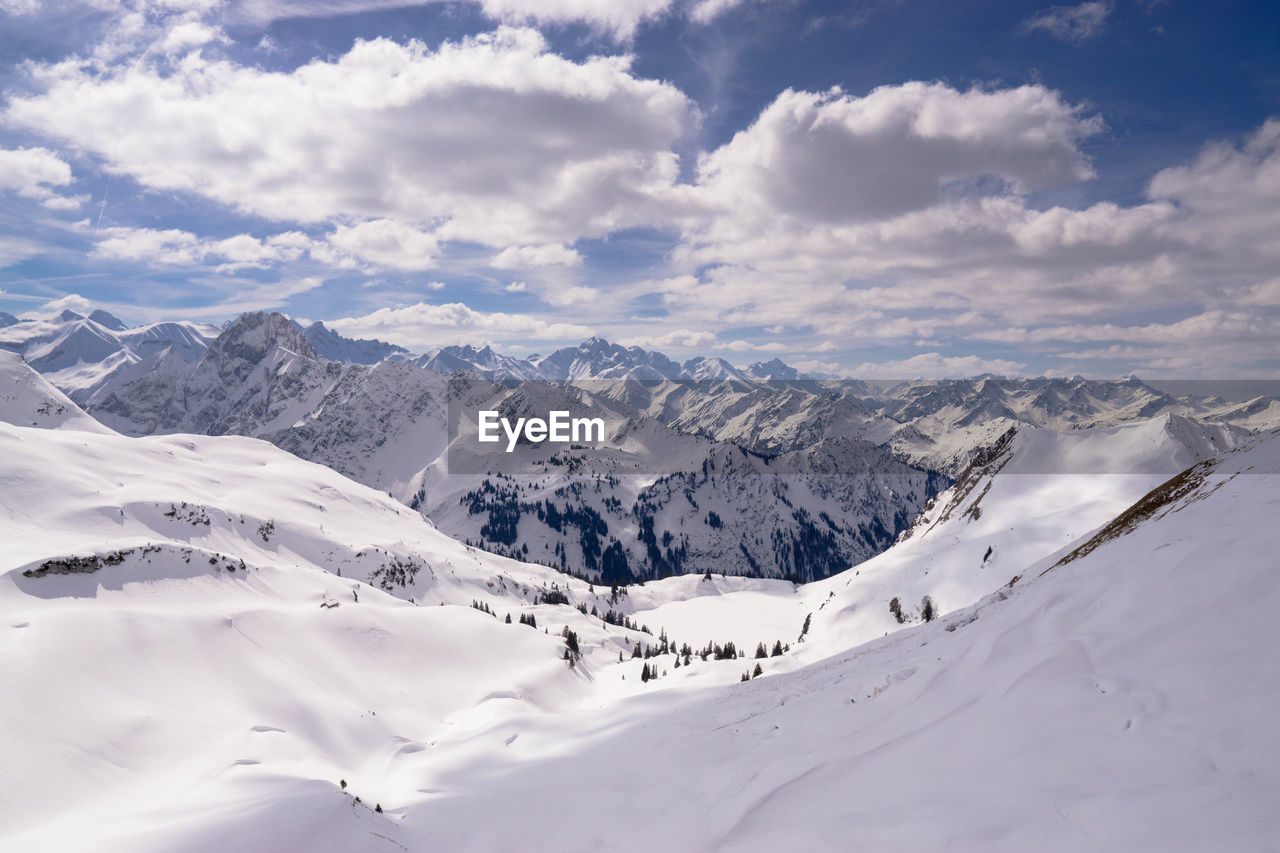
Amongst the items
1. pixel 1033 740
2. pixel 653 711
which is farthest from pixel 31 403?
pixel 1033 740

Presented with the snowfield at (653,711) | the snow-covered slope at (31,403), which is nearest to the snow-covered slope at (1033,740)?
the snowfield at (653,711)

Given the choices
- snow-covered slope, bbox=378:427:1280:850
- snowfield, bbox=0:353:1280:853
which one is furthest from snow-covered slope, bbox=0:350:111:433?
snow-covered slope, bbox=378:427:1280:850

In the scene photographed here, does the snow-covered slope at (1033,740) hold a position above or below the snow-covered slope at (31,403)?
below

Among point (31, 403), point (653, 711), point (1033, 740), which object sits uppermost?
point (31, 403)

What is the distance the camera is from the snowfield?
28.1 ft

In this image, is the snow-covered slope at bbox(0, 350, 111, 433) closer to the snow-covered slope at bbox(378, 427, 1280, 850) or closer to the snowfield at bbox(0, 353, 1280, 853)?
the snowfield at bbox(0, 353, 1280, 853)

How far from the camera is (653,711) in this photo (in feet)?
103

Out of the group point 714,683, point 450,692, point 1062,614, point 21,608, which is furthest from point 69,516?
point 1062,614

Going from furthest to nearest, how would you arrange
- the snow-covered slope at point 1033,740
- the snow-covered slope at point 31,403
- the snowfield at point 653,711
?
1. the snow-covered slope at point 31,403
2. the snowfield at point 653,711
3. the snow-covered slope at point 1033,740

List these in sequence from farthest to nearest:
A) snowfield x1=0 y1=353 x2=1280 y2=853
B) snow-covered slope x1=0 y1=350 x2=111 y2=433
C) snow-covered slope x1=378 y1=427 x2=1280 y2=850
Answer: snow-covered slope x1=0 y1=350 x2=111 y2=433
snowfield x1=0 y1=353 x2=1280 y2=853
snow-covered slope x1=378 y1=427 x2=1280 y2=850

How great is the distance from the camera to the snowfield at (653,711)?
857cm

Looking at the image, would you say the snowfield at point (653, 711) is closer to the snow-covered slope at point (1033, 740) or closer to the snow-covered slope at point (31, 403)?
the snow-covered slope at point (1033, 740)

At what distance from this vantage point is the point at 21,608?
3788cm

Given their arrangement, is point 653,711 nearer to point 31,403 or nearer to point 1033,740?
point 1033,740
